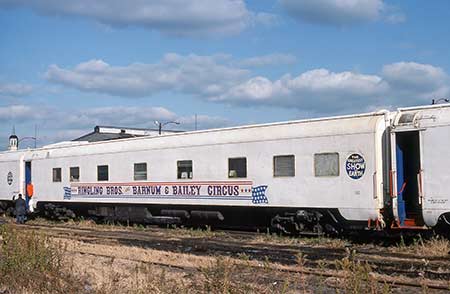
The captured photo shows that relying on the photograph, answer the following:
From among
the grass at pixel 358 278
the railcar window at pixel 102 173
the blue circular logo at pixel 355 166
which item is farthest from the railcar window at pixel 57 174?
the grass at pixel 358 278

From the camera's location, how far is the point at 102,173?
75.8 ft

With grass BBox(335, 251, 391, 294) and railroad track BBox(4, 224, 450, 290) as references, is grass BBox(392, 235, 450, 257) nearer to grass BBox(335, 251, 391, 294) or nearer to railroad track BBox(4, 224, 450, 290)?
railroad track BBox(4, 224, 450, 290)

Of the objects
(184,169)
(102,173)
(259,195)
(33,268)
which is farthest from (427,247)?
(102,173)

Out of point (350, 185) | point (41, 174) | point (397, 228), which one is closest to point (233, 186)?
point (350, 185)

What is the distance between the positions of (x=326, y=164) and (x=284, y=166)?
4.56 ft

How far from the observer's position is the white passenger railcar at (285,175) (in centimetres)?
1433

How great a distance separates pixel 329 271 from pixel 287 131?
6680mm

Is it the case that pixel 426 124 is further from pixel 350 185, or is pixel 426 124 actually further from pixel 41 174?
pixel 41 174

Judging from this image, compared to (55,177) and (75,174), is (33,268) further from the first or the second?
(55,177)

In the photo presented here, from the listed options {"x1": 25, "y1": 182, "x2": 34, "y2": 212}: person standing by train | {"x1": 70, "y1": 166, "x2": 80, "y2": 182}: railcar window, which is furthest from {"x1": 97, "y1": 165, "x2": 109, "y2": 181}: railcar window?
{"x1": 25, "y1": 182, "x2": 34, "y2": 212}: person standing by train

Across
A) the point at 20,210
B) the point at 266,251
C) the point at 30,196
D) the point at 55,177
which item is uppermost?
the point at 55,177

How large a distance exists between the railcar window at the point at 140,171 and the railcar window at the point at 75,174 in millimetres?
3792

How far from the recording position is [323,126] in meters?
16.0

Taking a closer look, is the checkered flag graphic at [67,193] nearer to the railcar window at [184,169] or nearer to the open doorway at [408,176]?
the railcar window at [184,169]
